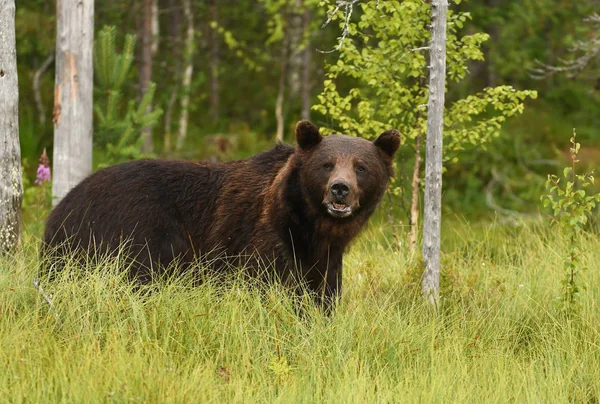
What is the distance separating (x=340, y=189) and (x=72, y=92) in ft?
11.6

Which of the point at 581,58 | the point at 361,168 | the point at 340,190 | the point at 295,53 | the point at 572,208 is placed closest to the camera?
the point at 572,208

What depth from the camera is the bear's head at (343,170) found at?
19.9 ft

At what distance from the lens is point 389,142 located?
21.2ft

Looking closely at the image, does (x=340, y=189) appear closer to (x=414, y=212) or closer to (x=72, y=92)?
(x=414, y=212)

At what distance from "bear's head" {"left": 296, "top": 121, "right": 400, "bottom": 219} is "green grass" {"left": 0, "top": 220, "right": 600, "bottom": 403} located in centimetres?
66

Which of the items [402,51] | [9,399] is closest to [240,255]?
[9,399]

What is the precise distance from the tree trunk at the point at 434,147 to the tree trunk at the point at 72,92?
3433 millimetres

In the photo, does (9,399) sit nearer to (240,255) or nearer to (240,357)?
(240,357)

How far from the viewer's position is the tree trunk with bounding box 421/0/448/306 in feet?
21.3

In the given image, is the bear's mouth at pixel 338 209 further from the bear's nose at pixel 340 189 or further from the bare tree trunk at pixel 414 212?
the bare tree trunk at pixel 414 212

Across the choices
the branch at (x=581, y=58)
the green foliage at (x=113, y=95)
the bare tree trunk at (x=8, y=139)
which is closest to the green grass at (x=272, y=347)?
the bare tree trunk at (x=8, y=139)

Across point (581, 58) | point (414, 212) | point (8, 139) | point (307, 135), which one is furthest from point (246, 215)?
point (581, 58)

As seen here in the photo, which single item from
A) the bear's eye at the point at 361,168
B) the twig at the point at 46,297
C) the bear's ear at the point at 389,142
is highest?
the bear's ear at the point at 389,142

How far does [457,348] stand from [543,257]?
2.28m
